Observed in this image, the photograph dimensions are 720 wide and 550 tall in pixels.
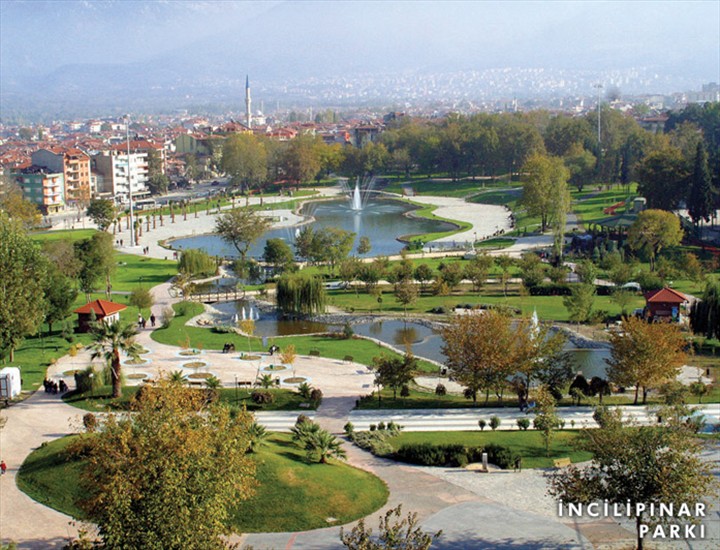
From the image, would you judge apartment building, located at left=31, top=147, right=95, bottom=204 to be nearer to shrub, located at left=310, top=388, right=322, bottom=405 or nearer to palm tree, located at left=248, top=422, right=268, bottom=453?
shrub, located at left=310, top=388, right=322, bottom=405

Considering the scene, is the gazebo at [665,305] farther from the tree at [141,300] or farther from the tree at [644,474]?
the tree at [141,300]

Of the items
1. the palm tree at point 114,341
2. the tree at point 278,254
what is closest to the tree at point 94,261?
the tree at point 278,254

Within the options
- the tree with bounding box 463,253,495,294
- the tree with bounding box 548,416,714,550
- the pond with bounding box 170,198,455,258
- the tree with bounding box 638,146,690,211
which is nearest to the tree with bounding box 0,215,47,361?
the tree with bounding box 548,416,714,550

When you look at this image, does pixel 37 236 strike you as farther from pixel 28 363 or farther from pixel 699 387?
pixel 699 387

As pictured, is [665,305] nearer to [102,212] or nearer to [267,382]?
[267,382]

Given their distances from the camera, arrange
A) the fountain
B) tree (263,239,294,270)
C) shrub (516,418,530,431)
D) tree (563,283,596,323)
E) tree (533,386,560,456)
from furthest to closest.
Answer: the fountain, tree (263,239,294,270), tree (563,283,596,323), shrub (516,418,530,431), tree (533,386,560,456)

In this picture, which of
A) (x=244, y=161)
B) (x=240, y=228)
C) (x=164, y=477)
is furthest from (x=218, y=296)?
(x=244, y=161)
